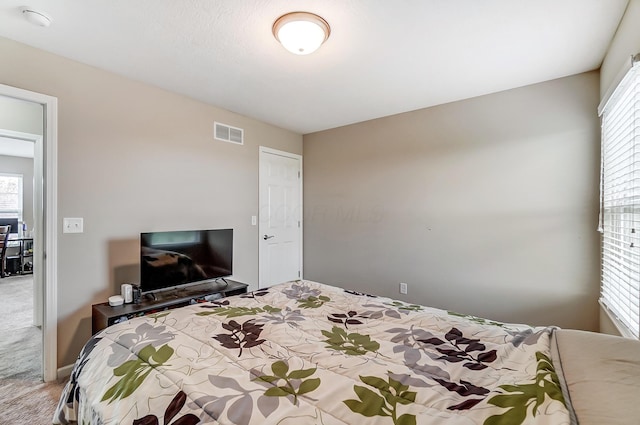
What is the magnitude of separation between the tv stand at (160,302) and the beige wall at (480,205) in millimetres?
1718

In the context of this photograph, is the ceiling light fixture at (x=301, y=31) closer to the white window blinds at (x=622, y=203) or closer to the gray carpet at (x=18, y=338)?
the white window blinds at (x=622, y=203)

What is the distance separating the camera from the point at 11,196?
255 inches

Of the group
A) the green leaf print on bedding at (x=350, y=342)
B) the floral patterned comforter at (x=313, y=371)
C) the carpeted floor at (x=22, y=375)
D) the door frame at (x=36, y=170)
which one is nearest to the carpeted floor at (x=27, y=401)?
the carpeted floor at (x=22, y=375)

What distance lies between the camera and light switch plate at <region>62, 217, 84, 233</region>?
2.31 metres

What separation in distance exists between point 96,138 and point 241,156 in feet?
4.94

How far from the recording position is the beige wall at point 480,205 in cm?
256

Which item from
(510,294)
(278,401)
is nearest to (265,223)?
(510,294)

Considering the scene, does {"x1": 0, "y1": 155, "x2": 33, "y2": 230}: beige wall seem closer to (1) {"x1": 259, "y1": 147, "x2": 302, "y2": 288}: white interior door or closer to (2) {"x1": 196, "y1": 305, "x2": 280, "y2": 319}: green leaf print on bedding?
(1) {"x1": 259, "y1": 147, "x2": 302, "y2": 288}: white interior door

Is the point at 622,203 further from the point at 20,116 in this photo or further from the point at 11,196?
the point at 11,196

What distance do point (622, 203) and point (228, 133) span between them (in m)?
3.60

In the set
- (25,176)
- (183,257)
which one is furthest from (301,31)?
(25,176)

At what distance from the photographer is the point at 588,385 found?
0.85m

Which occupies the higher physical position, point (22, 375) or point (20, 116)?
point (20, 116)

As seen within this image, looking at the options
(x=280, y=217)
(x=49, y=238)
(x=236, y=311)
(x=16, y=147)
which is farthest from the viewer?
(x=16, y=147)
